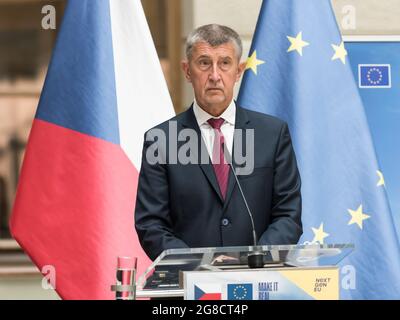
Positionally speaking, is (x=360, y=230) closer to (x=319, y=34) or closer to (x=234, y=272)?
(x=319, y=34)

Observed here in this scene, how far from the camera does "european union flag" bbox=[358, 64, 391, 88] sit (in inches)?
222

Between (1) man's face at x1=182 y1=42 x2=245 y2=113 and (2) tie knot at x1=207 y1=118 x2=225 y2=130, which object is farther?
(2) tie knot at x1=207 y1=118 x2=225 y2=130

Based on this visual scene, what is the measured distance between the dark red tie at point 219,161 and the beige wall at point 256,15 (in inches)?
94.3

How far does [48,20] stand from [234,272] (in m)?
4.32

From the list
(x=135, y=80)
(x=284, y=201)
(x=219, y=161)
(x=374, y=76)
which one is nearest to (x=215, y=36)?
(x=219, y=161)

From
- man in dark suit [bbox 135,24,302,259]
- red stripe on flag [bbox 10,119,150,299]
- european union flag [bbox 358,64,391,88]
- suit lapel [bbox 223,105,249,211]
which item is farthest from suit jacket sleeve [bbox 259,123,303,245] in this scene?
european union flag [bbox 358,64,391,88]

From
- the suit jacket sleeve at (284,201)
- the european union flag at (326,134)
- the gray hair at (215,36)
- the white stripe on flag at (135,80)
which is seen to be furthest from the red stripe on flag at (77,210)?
the gray hair at (215,36)

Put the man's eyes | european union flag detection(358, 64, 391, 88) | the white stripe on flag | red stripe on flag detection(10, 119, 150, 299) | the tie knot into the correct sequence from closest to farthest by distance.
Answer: the man's eyes, the tie knot, red stripe on flag detection(10, 119, 150, 299), the white stripe on flag, european union flag detection(358, 64, 391, 88)

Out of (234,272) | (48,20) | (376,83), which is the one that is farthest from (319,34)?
(234,272)

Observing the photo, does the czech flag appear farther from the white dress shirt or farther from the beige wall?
the white dress shirt

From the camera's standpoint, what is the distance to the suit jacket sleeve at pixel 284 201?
324cm

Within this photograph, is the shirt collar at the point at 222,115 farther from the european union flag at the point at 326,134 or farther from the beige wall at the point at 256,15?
the beige wall at the point at 256,15

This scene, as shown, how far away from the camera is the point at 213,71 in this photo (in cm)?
332

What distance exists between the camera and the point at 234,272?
2473mm
